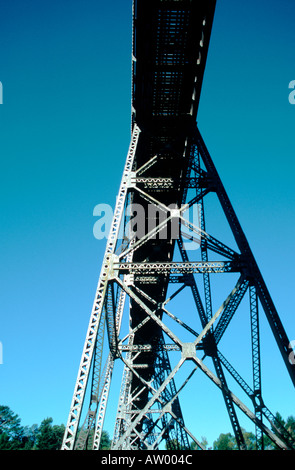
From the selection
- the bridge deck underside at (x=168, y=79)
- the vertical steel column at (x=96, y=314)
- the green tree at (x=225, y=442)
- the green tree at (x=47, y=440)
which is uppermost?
the bridge deck underside at (x=168, y=79)

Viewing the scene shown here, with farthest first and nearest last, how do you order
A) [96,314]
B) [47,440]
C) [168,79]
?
[47,440]
[168,79]
[96,314]

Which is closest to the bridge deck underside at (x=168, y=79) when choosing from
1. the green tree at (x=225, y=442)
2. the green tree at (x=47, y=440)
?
the green tree at (x=47, y=440)

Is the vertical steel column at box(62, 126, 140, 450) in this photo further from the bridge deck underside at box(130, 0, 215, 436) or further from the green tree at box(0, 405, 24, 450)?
the green tree at box(0, 405, 24, 450)

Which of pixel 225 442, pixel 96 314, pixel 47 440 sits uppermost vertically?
pixel 96 314

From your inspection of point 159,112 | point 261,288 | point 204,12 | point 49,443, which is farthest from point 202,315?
point 49,443

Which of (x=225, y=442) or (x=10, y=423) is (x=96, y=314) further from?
(x=225, y=442)

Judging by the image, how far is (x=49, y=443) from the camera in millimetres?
47156

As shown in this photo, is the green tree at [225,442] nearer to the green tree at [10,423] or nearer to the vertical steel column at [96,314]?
the green tree at [10,423]

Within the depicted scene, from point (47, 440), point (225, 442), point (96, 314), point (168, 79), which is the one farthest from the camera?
point (225, 442)

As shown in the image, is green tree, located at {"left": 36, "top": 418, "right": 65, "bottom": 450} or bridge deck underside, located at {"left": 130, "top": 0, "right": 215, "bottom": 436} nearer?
bridge deck underside, located at {"left": 130, "top": 0, "right": 215, "bottom": 436}

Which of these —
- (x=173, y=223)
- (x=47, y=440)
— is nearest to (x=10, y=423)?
(x=47, y=440)

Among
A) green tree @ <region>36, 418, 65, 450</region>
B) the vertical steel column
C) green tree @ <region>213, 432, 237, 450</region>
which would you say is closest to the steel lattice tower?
the vertical steel column

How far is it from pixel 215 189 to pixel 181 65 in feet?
11.6
